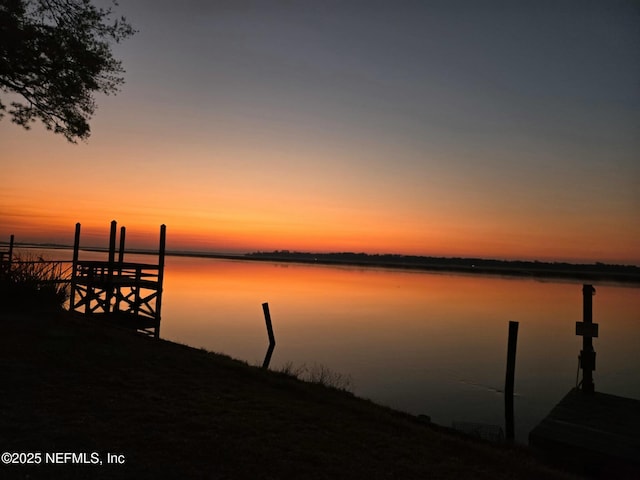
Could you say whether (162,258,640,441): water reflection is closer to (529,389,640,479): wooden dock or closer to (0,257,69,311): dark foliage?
(529,389,640,479): wooden dock

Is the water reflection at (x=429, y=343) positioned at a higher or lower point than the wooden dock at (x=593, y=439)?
lower

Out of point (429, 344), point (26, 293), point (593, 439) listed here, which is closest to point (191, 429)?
point (593, 439)

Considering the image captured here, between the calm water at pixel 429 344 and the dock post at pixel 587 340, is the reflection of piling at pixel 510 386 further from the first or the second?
the dock post at pixel 587 340

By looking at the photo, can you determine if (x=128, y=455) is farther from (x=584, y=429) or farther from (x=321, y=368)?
(x=321, y=368)

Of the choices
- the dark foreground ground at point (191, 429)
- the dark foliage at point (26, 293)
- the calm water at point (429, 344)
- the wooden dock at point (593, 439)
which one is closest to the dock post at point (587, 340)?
the wooden dock at point (593, 439)

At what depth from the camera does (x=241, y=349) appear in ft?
91.0

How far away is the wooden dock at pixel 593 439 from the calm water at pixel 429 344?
295 centimetres

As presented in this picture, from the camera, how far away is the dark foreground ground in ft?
19.9

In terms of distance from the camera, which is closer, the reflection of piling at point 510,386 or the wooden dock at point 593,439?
the wooden dock at point 593,439

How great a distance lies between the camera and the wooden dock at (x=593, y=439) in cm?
1033

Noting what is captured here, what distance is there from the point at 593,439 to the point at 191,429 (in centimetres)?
981

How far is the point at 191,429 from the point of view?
7.37 m

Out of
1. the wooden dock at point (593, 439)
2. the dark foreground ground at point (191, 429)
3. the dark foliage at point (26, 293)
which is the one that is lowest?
the wooden dock at point (593, 439)

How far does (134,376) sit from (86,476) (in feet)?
16.3
